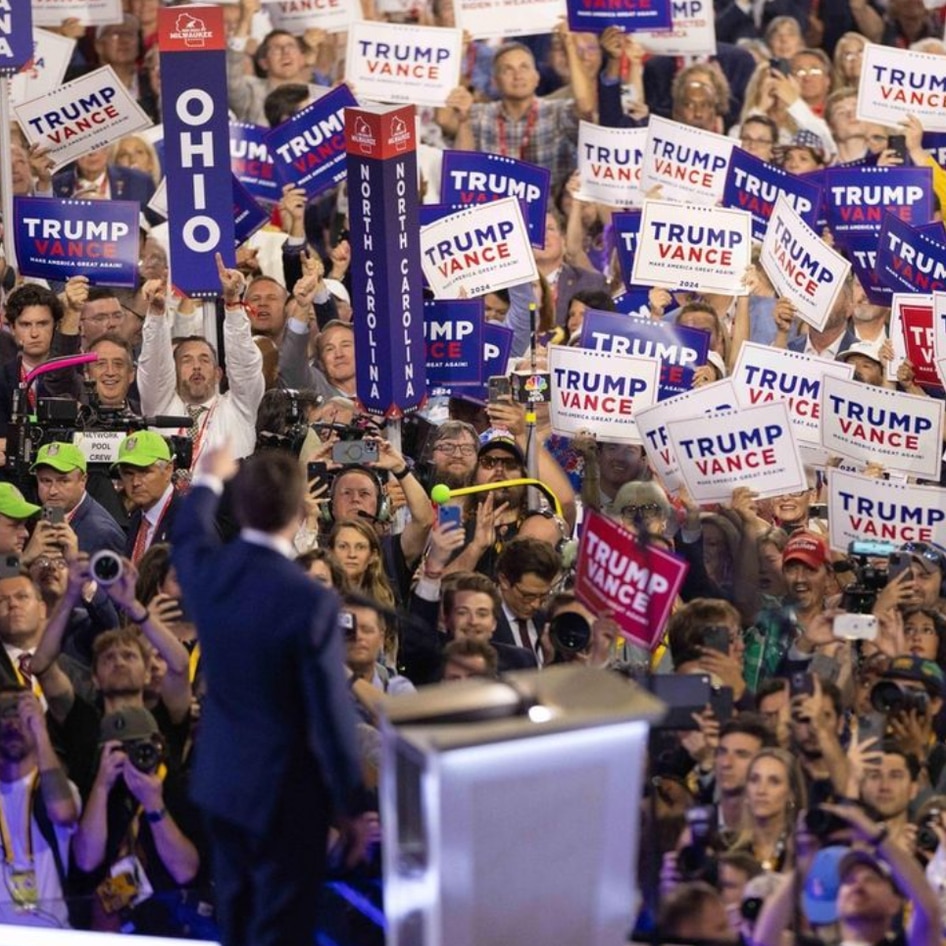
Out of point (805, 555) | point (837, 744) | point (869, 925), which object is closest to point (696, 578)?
point (805, 555)

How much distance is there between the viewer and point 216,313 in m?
11.0

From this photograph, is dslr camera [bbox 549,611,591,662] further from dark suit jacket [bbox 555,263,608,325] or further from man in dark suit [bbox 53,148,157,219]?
man in dark suit [bbox 53,148,157,219]

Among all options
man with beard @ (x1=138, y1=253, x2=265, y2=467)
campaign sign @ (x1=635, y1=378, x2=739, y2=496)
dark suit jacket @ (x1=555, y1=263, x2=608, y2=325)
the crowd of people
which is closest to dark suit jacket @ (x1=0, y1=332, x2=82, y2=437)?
the crowd of people

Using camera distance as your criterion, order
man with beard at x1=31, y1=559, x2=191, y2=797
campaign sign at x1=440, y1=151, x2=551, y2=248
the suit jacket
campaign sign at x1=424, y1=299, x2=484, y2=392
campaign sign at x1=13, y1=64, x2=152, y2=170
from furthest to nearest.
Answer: campaign sign at x1=13, y1=64, x2=152, y2=170 → campaign sign at x1=440, y1=151, x2=551, y2=248 → campaign sign at x1=424, y1=299, x2=484, y2=392 → the suit jacket → man with beard at x1=31, y1=559, x2=191, y2=797

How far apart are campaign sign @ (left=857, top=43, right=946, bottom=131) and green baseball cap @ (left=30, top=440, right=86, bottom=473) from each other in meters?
5.82

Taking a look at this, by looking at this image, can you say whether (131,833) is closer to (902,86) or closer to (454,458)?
(454,458)

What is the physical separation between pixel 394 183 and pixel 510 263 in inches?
74.0

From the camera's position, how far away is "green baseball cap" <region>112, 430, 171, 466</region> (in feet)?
31.7

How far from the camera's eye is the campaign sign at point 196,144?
10359 mm

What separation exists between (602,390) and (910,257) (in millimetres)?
1834

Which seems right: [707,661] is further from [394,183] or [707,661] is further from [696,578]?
[394,183]

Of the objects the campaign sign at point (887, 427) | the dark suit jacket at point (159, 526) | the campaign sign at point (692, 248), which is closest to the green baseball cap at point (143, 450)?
the dark suit jacket at point (159, 526)

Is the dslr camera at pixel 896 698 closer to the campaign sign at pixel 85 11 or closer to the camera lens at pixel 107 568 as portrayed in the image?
the camera lens at pixel 107 568

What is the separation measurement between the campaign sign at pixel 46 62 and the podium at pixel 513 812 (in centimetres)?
894
